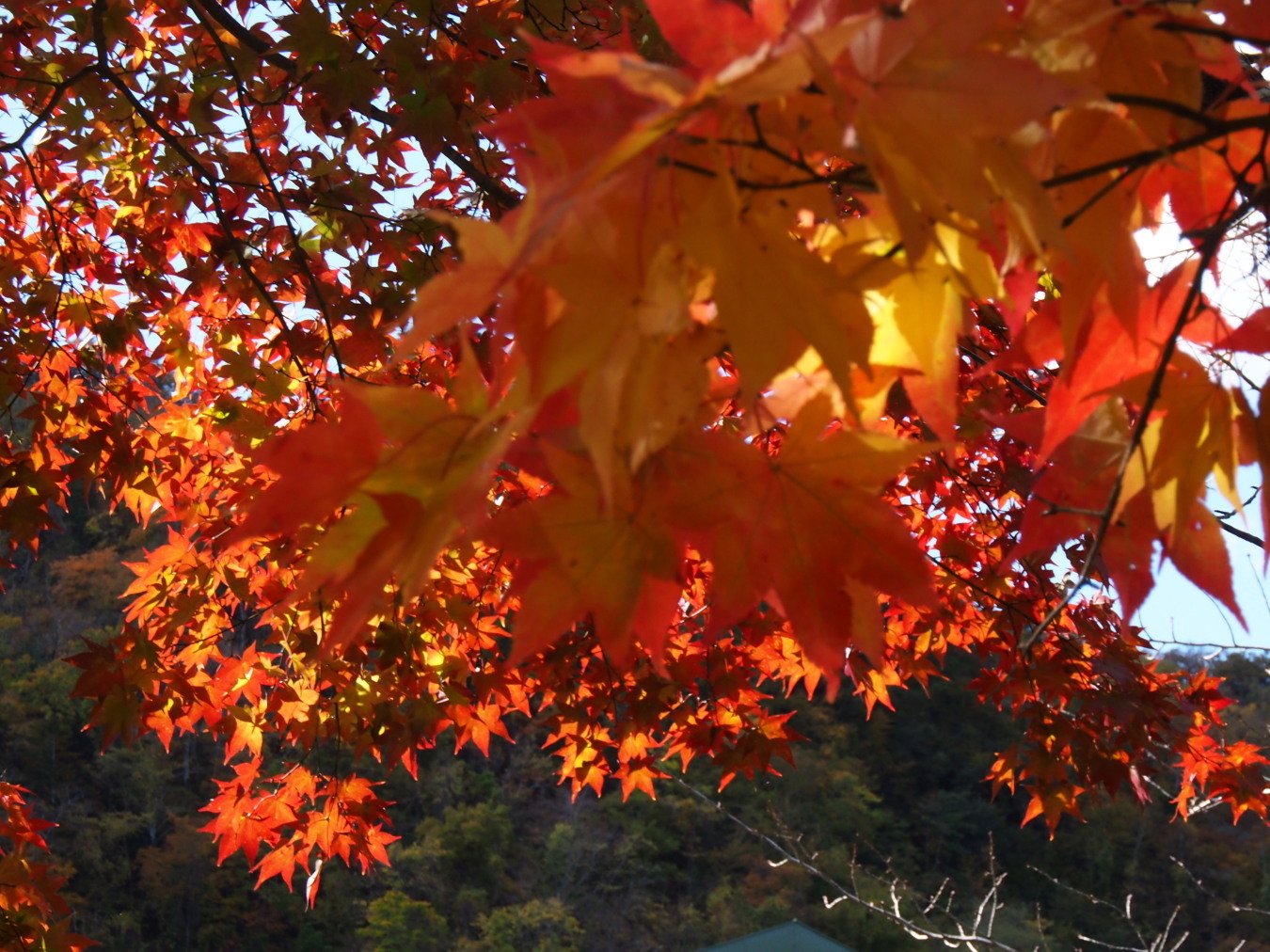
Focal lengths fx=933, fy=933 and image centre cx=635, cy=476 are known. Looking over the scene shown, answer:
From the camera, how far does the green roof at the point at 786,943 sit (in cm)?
460

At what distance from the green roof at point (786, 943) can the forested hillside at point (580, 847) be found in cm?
144

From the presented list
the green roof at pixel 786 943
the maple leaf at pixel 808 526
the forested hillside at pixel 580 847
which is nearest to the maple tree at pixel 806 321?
the maple leaf at pixel 808 526

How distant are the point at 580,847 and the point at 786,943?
346cm

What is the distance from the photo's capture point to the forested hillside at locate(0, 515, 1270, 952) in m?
7.12

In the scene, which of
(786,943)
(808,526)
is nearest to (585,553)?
(808,526)

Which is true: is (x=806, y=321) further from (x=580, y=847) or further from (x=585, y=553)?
(x=580, y=847)

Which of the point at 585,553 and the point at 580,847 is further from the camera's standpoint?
the point at 580,847

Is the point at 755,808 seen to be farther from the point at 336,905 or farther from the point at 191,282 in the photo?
the point at 191,282

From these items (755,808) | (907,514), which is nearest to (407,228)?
(907,514)

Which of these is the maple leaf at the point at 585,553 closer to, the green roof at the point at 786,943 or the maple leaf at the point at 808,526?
the maple leaf at the point at 808,526

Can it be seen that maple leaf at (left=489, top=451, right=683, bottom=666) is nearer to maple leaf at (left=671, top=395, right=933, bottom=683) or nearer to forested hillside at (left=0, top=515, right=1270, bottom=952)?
maple leaf at (left=671, top=395, right=933, bottom=683)

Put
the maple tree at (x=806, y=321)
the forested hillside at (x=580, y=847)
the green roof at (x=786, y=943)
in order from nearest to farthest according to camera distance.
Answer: the maple tree at (x=806, y=321) < the green roof at (x=786, y=943) < the forested hillside at (x=580, y=847)

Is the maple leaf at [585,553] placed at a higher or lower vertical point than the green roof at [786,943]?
higher

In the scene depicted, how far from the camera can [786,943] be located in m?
4.63
